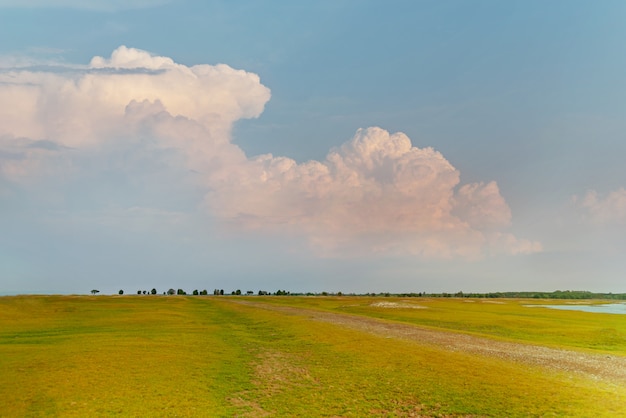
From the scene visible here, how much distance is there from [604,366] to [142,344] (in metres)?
43.1

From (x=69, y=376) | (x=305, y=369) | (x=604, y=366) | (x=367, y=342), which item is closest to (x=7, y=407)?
(x=69, y=376)

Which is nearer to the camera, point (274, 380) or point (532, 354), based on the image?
point (274, 380)

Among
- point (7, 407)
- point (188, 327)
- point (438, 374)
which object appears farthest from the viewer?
point (188, 327)

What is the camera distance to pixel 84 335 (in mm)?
45875

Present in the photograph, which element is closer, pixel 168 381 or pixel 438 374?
pixel 168 381

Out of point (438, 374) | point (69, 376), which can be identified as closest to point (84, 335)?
point (69, 376)

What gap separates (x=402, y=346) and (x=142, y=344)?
2659cm

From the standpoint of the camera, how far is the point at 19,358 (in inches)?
1257

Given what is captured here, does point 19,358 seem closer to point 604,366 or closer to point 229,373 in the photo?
Answer: point 229,373

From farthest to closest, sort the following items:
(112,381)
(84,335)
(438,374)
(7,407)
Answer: (84,335), (438,374), (112,381), (7,407)

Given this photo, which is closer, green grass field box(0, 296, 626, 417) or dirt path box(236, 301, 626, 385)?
green grass field box(0, 296, 626, 417)

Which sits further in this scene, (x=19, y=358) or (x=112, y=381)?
(x=19, y=358)

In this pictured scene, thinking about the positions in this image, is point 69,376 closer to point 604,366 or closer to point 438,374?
point 438,374

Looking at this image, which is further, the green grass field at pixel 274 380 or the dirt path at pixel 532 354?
the dirt path at pixel 532 354
